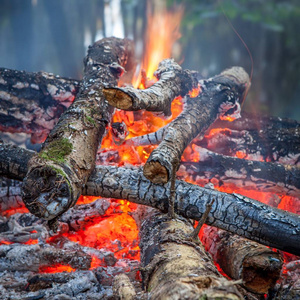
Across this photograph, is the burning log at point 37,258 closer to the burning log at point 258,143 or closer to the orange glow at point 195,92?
the burning log at point 258,143

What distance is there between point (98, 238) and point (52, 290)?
2.63ft

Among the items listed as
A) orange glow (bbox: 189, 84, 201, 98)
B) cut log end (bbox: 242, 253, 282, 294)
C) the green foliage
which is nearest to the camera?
cut log end (bbox: 242, 253, 282, 294)

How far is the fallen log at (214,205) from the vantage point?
1.58m

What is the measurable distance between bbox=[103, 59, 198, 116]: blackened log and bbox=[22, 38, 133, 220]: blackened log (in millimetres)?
354

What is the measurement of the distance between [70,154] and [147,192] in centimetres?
50

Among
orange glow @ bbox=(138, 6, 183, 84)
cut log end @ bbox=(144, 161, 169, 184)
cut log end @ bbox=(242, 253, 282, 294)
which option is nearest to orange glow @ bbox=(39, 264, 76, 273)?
cut log end @ bbox=(144, 161, 169, 184)

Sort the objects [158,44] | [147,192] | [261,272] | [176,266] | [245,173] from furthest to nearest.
Answer: 1. [158,44]
2. [245,173]
3. [147,192]
4. [261,272]
5. [176,266]

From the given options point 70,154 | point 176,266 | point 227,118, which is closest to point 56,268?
point 70,154

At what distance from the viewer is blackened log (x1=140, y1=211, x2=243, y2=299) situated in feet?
2.91

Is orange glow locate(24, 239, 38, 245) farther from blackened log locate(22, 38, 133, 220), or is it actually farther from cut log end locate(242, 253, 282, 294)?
cut log end locate(242, 253, 282, 294)

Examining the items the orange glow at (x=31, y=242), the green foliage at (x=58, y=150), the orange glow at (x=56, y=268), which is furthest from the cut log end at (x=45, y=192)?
the orange glow at (x=31, y=242)

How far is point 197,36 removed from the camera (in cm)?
588

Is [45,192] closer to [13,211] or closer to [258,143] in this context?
[13,211]

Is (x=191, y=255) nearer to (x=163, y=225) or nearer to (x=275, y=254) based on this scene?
(x=163, y=225)
